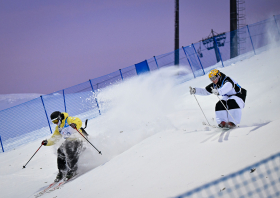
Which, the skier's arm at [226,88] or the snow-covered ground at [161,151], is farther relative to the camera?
the skier's arm at [226,88]

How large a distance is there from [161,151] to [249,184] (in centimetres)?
235

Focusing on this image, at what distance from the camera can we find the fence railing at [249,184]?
2.17 meters

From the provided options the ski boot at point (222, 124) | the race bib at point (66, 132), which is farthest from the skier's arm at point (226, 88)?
the race bib at point (66, 132)

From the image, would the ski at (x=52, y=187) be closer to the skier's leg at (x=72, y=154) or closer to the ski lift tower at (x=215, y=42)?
the skier's leg at (x=72, y=154)

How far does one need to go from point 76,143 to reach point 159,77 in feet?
33.0

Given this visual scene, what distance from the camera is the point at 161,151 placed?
4.54 metres

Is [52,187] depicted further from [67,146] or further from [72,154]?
[67,146]

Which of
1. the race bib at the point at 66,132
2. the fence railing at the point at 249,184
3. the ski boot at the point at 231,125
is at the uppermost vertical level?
the race bib at the point at 66,132

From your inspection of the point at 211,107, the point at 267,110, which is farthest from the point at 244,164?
the point at 211,107

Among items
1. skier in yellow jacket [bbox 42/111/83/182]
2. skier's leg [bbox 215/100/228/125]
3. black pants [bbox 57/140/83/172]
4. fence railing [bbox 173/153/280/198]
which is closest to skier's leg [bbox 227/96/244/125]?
skier's leg [bbox 215/100/228/125]

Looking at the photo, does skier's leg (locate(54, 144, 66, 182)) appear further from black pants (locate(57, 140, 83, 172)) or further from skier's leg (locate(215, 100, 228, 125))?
skier's leg (locate(215, 100, 228, 125))

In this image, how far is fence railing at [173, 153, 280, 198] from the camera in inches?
85.4

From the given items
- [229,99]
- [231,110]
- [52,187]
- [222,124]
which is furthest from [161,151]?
[52,187]

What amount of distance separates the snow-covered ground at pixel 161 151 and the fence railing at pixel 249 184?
18cm
